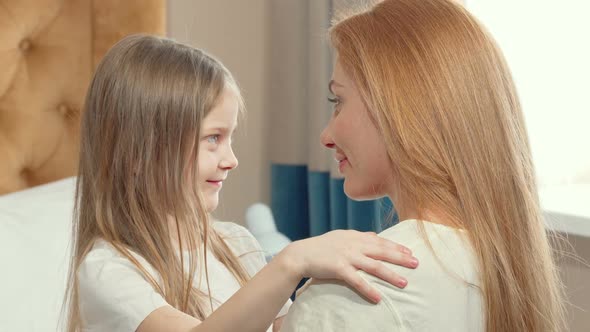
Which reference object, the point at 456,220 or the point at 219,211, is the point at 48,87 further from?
the point at 456,220

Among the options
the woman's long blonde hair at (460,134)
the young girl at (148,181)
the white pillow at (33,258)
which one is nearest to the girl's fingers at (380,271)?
the woman's long blonde hair at (460,134)

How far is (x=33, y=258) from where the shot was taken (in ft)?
6.07

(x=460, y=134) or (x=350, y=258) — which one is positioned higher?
(x=460, y=134)

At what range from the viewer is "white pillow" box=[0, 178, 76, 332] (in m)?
1.76

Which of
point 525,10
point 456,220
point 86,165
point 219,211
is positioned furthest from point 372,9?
point 219,211

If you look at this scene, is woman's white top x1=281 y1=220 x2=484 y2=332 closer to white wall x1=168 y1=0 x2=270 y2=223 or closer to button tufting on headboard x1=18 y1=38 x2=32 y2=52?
button tufting on headboard x1=18 y1=38 x2=32 y2=52

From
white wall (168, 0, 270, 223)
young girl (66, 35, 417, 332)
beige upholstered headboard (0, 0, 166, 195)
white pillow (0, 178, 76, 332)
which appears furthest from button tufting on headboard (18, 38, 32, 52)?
young girl (66, 35, 417, 332)

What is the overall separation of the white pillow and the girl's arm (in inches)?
23.8

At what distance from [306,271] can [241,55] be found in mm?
2019

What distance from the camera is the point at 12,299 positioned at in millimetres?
1761

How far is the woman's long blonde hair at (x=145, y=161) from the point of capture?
1453 mm

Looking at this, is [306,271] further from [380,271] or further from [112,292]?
[112,292]

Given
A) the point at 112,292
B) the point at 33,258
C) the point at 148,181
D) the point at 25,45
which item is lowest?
the point at 33,258

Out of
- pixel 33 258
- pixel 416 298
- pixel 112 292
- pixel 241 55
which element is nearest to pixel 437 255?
pixel 416 298
